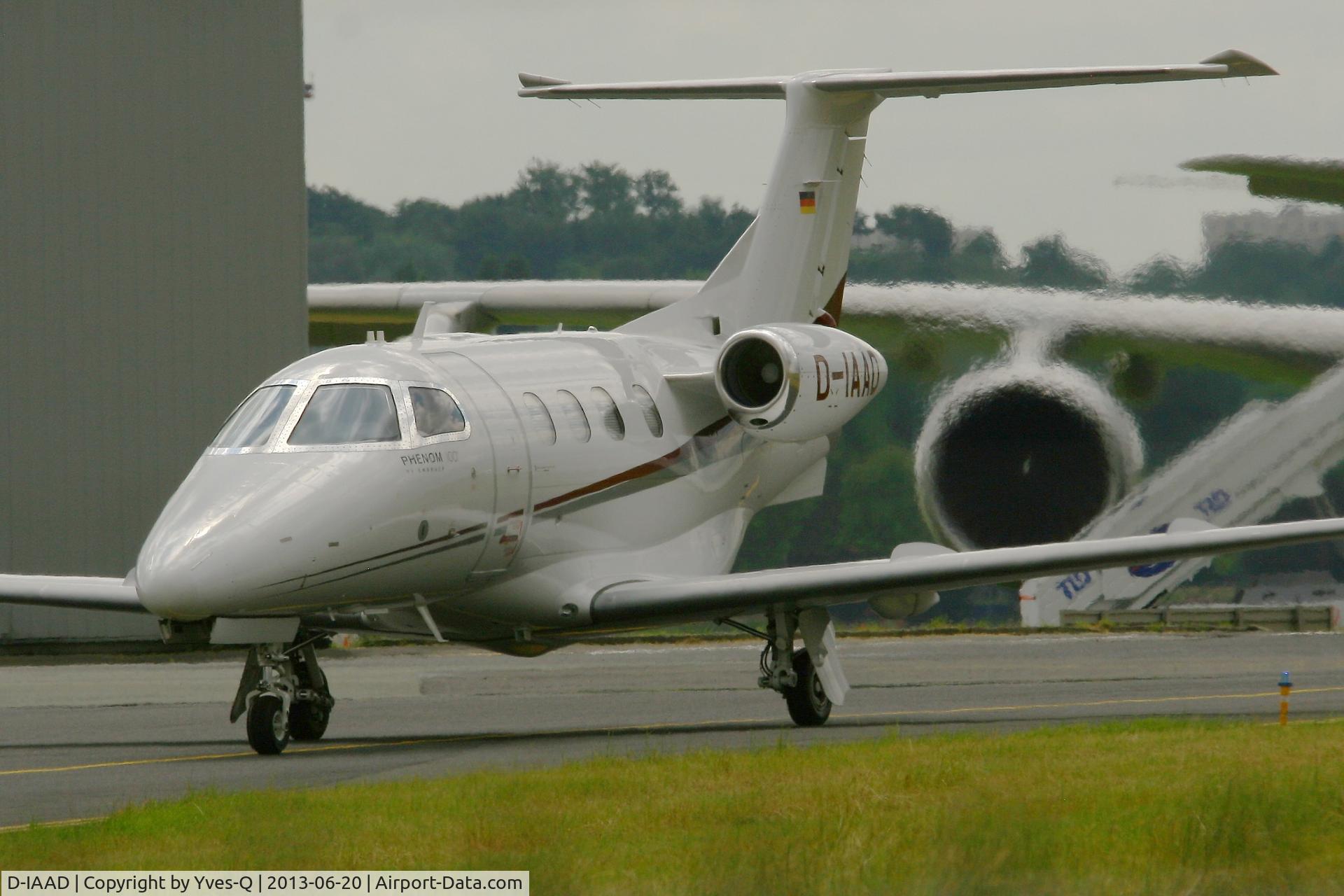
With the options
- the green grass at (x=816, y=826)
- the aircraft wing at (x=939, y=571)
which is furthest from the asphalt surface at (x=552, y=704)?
the green grass at (x=816, y=826)

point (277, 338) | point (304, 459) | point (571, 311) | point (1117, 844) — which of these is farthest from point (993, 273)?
point (1117, 844)

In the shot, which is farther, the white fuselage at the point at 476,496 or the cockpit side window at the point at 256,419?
the cockpit side window at the point at 256,419

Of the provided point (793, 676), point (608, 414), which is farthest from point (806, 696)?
point (608, 414)

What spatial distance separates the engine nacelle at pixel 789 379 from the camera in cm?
1569

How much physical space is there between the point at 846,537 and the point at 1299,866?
26090 mm

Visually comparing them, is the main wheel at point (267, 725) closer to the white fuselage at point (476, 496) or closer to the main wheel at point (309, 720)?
the white fuselage at point (476, 496)

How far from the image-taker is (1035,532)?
24.5 m

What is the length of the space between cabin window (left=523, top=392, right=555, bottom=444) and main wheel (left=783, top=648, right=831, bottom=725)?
235cm

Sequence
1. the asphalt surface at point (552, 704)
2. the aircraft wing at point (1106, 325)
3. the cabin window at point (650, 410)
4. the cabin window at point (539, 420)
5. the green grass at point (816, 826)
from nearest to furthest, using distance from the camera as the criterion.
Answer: the green grass at point (816, 826) < the asphalt surface at point (552, 704) < the cabin window at point (539, 420) < the cabin window at point (650, 410) < the aircraft wing at point (1106, 325)

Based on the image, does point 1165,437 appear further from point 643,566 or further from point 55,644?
point 55,644

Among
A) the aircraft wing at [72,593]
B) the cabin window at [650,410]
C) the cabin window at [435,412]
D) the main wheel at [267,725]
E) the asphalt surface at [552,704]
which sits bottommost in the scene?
the asphalt surface at [552,704]

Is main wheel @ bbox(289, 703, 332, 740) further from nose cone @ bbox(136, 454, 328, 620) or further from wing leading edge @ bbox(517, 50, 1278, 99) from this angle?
wing leading edge @ bbox(517, 50, 1278, 99)

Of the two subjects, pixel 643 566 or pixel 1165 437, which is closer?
pixel 643 566

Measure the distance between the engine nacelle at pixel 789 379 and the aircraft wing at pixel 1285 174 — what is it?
6977 mm
